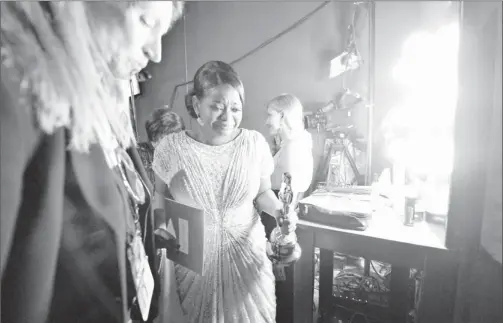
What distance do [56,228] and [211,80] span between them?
0.52m

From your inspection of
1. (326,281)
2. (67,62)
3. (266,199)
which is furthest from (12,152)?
(326,281)

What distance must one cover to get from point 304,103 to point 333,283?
844mm

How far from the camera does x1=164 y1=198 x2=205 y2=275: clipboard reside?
0.76m

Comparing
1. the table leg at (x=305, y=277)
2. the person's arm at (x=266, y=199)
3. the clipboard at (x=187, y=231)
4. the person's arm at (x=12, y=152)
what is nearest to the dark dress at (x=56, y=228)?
the person's arm at (x=12, y=152)

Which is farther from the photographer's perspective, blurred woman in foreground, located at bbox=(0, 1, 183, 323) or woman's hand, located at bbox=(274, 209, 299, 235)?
woman's hand, located at bbox=(274, 209, 299, 235)

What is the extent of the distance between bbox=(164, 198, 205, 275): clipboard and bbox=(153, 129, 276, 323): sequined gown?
3 centimetres

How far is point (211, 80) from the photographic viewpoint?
77 cm

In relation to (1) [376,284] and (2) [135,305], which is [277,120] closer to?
(2) [135,305]

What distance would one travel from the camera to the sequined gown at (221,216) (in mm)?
795

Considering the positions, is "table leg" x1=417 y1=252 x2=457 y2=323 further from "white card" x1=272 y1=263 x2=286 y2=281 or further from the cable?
the cable

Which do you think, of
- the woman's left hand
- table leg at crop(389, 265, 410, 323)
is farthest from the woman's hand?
table leg at crop(389, 265, 410, 323)

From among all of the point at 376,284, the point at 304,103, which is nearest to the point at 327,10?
the point at 304,103

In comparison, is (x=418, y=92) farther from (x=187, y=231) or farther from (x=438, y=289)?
(x=187, y=231)

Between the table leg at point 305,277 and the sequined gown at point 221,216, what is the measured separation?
19cm
